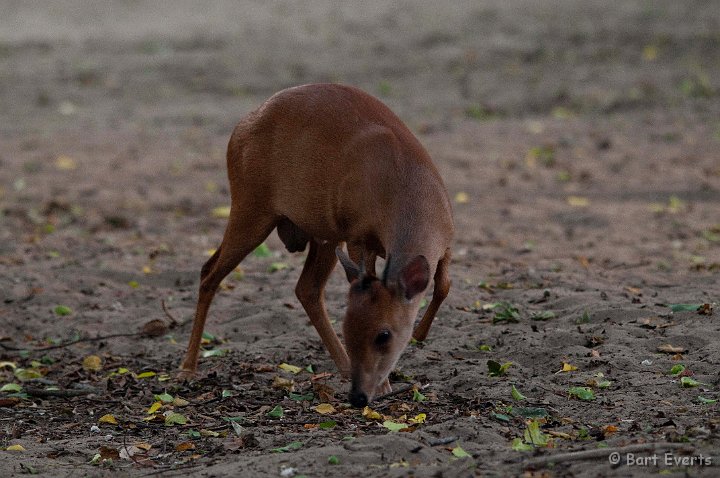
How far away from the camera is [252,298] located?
7957 millimetres

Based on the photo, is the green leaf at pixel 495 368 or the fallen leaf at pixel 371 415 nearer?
the fallen leaf at pixel 371 415

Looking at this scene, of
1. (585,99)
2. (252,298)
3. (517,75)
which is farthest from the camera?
(517,75)

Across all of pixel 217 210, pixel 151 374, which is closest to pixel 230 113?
pixel 217 210

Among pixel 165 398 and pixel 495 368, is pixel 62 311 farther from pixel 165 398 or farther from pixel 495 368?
pixel 495 368

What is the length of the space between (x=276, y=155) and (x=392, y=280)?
4.74 feet

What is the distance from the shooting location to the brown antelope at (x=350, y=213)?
17.5ft

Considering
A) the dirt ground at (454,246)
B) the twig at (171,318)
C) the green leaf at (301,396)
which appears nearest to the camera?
the dirt ground at (454,246)

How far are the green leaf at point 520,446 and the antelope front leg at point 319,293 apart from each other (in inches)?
65.5

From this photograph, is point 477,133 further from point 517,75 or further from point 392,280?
point 392,280

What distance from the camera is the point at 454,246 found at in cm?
926

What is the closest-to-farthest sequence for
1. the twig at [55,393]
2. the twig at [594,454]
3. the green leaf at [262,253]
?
the twig at [594,454] → the twig at [55,393] → the green leaf at [262,253]

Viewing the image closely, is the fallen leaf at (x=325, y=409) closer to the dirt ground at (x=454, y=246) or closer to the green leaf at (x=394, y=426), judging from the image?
the dirt ground at (x=454, y=246)

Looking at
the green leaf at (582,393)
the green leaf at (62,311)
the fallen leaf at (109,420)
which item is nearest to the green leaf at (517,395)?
the green leaf at (582,393)

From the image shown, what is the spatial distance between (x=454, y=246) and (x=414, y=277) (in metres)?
3.94
